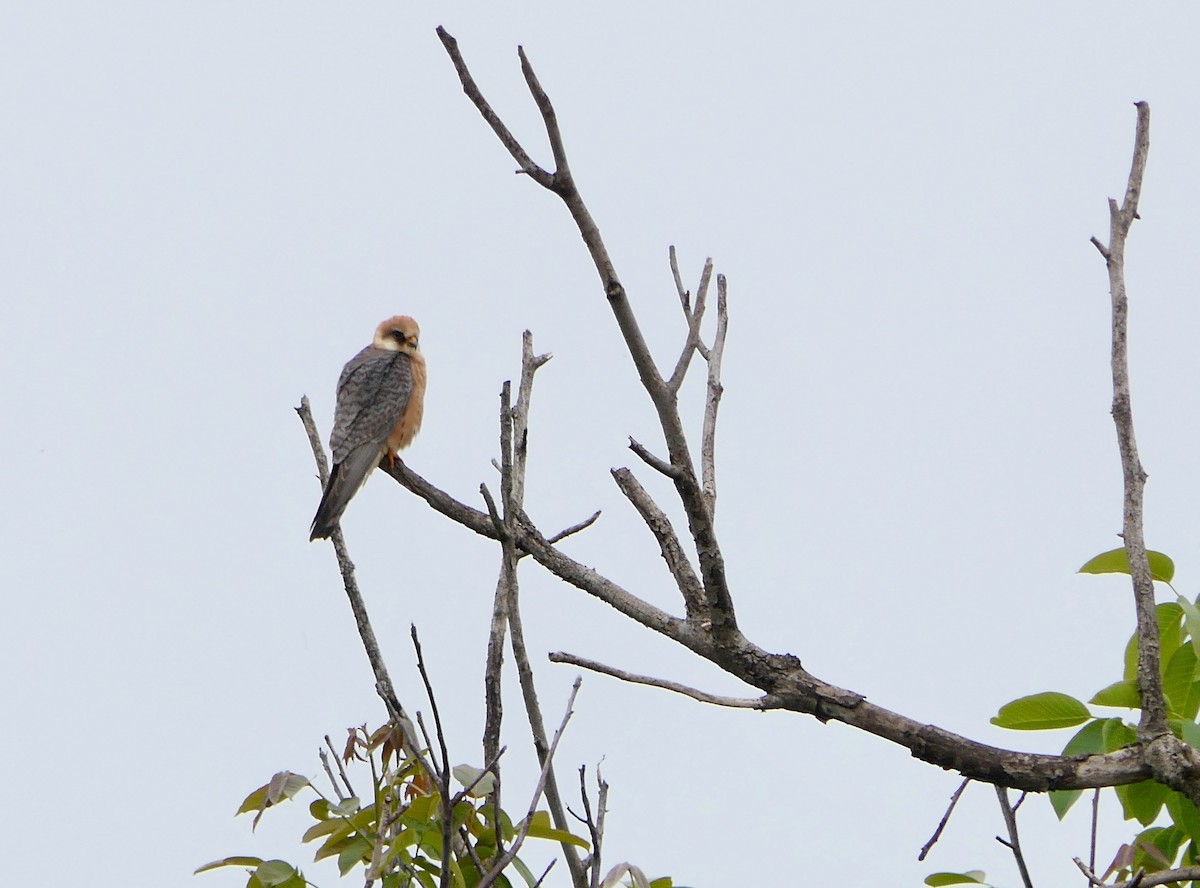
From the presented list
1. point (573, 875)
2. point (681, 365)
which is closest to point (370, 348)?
point (681, 365)

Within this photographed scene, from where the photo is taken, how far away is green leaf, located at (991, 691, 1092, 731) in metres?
2.44

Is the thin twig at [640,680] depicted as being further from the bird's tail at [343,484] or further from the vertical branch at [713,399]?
the bird's tail at [343,484]

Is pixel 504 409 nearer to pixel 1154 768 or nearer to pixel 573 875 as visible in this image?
pixel 573 875

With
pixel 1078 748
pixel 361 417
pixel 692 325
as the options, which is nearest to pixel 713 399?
pixel 692 325

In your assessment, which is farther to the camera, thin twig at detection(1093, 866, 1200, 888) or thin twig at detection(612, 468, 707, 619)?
thin twig at detection(612, 468, 707, 619)

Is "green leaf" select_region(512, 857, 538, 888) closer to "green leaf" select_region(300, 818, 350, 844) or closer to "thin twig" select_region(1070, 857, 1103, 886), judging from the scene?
"green leaf" select_region(300, 818, 350, 844)

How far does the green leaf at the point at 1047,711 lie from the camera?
2.44 metres

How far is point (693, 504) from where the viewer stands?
2.32 meters

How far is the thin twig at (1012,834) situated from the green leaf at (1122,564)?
489 millimetres

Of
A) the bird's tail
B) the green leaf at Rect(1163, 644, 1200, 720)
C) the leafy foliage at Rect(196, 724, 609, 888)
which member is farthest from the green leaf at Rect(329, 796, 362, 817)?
the bird's tail

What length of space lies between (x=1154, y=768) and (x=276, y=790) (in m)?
1.62

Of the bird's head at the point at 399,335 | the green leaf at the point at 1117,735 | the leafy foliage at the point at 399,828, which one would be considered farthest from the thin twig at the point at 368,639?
the bird's head at the point at 399,335

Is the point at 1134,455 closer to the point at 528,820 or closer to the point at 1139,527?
the point at 1139,527

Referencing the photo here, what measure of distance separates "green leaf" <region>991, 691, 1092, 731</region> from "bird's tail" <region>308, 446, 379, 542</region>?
4606mm
